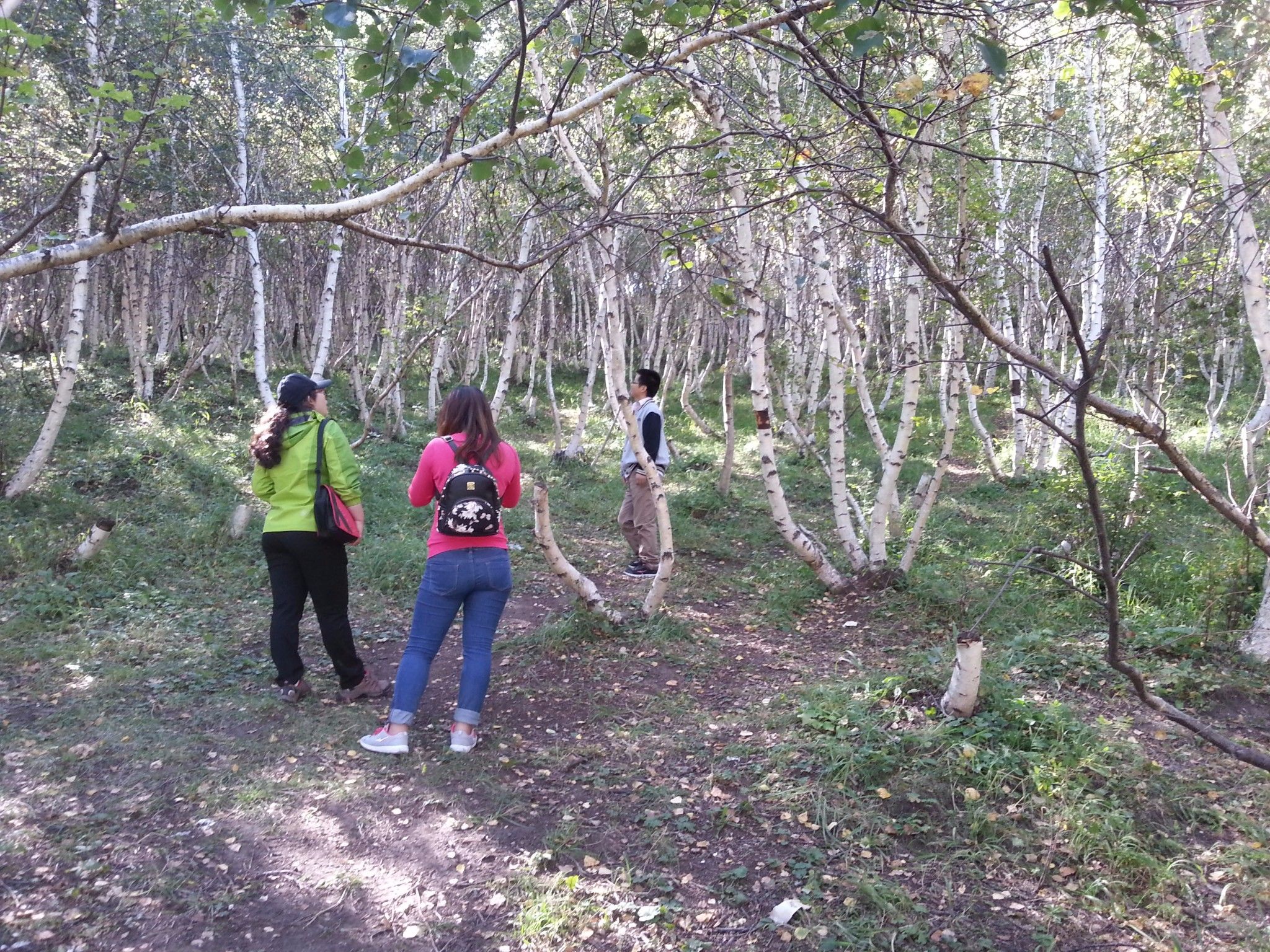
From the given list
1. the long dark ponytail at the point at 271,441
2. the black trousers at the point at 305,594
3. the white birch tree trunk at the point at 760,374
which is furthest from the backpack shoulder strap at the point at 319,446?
the white birch tree trunk at the point at 760,374

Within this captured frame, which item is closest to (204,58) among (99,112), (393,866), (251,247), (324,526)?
(251,247)

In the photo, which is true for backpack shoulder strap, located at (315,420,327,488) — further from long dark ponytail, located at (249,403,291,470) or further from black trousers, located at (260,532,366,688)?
black trousers, located at (260,532,366,688)

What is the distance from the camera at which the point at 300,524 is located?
4.24m

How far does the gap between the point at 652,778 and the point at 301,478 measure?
90.2 inches

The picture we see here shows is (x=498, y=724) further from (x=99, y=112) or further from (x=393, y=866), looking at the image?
(x=99, y=112)

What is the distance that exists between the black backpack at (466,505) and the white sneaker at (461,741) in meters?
0.94

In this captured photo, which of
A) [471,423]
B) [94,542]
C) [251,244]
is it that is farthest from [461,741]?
[251,244]

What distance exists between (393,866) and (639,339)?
89.2 ft

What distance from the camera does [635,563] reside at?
7410 millimetres

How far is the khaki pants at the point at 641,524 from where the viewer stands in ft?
23.9

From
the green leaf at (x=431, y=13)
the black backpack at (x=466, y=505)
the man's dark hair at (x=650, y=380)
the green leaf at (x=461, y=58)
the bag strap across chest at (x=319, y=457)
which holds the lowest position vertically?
the black backpack at (x=466, y=505)

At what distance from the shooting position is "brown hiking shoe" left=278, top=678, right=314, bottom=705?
449cm

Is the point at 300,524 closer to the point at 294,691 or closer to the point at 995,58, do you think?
the point at 294,691

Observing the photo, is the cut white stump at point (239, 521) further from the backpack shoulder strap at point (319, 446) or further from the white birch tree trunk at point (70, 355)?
the backpack shoulder strap at point (319, 446)
